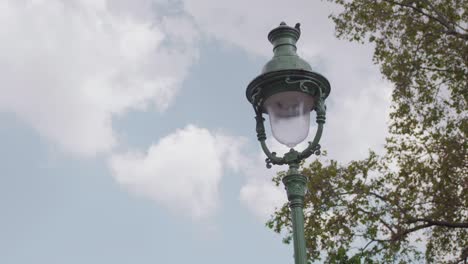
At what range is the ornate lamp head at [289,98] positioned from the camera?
612 centimetres

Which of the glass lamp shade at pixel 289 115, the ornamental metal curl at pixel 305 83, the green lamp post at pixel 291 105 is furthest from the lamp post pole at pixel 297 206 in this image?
the ornamental metal curl at pixel 305 83

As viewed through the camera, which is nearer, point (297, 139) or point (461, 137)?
point (297, 139)

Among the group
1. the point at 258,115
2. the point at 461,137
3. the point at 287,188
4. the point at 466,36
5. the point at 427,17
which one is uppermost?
the point at 427,17

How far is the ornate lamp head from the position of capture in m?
6.12

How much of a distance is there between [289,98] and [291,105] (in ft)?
0.21

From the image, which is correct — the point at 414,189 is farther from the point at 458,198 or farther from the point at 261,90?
the point at 261,90

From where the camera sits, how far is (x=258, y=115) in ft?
21.5

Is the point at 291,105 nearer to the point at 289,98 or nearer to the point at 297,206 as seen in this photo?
the point at 289,98

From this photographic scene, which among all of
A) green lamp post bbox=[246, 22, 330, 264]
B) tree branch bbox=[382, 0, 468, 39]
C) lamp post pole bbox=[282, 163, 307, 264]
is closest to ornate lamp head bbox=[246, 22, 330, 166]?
green lamp post bbox=[246, 22, 330, 264]

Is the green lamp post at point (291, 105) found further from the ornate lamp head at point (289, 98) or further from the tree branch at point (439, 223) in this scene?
the tree branch at point (439, 223)

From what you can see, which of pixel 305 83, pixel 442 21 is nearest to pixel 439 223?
pixel 442 21

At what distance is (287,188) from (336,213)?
1202 cm

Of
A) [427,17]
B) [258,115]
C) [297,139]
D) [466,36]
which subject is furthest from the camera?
[427,17]

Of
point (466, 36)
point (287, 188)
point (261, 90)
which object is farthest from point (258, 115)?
point (466, 36)
